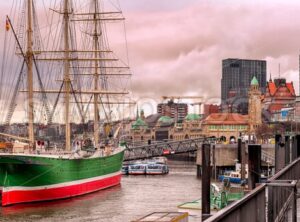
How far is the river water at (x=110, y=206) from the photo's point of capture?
39.2 metres

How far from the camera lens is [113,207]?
150 ft

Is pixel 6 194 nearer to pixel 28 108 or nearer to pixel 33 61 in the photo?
pixel 28 108

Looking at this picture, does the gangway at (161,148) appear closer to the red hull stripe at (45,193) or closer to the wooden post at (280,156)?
the red hull stripe at (45,193)

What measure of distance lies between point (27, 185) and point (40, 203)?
5.84 feet

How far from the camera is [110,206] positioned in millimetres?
46469

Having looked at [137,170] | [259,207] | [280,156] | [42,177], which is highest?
[280,156]

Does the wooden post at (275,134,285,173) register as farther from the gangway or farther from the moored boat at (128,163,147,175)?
the moored boat at (128,163,147,175)

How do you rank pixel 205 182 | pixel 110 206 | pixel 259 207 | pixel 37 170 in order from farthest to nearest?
pixel 37 170 < pixel 110 206 < pixel 205 182 < pixel 259 207

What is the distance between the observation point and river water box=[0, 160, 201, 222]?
39250 millimetres

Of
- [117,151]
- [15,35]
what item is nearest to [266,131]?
[117,151]

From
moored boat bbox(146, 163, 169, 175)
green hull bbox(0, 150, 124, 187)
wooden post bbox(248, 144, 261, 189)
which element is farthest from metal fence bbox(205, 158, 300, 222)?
moored boat bbox(146, 163, 169, 175)

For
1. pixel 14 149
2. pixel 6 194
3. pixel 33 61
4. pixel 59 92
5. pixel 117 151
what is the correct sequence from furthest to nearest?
1. pixel 117 151
2. pixel 59 92
3. pixel 33 61
4. pixel 14 149
5. pixel 6 194

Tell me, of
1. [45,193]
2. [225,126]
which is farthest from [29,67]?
[225,126]

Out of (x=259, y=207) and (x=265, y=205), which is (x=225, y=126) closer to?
(x=265, y=205)
